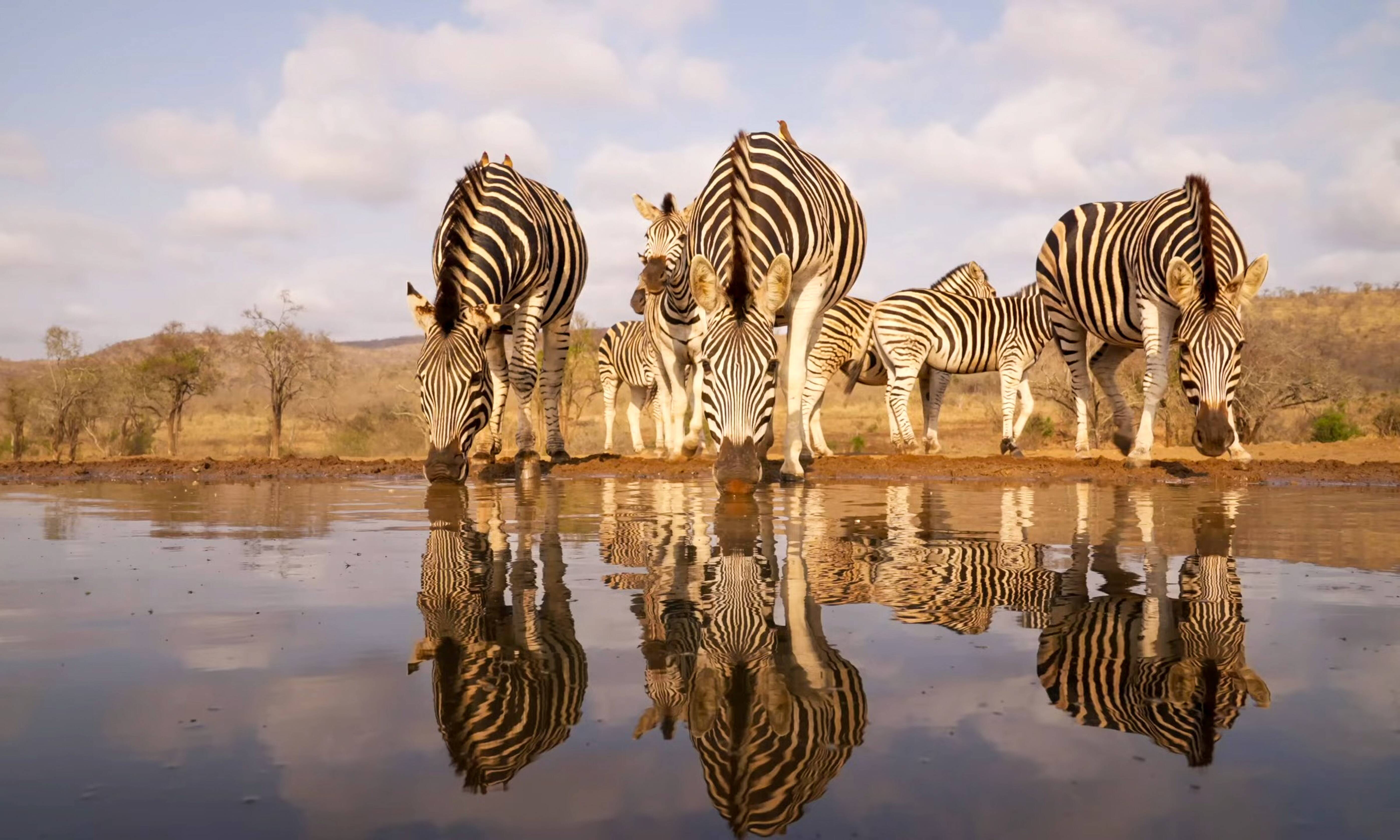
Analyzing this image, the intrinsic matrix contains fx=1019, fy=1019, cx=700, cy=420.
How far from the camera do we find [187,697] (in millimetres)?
2900

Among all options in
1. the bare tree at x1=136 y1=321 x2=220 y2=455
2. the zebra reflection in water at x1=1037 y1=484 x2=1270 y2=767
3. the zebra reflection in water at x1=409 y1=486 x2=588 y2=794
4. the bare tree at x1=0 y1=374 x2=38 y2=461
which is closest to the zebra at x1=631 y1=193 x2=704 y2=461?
the zebra reflection in water at x1=409 y1=486 x2=588 y2=794

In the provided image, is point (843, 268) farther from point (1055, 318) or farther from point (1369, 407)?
point (1369, 407)

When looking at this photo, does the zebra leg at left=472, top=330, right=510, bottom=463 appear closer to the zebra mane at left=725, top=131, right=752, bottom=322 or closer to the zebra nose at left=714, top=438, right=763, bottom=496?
the zebra mane at left=725, top=131, right=752, bottom=322

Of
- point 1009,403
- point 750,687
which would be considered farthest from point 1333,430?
point 750,687

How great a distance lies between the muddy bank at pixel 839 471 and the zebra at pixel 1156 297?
498 mm

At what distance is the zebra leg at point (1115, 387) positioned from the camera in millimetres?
15766

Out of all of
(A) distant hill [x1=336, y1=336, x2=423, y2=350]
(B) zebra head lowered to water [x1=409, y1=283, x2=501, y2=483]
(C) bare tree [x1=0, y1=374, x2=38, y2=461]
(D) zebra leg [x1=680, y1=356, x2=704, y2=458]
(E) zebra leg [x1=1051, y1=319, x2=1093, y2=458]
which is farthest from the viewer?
(A) distant hill [x1=336, y1=336, x2=423, y2=350]

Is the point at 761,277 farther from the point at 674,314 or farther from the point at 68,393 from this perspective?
the point at 68,393

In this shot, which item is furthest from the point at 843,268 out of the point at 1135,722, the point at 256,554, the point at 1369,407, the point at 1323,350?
the point at 1323,350

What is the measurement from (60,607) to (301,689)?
199 centimetres

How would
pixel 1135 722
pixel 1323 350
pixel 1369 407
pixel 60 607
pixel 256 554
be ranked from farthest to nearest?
pixel 1323 350 → pixel 1369 407 → pixel 256 554 → pixel 60 607 → pixel 1135 722

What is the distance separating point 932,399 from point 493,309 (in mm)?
10768

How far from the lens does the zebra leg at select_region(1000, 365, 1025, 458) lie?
17.6 m

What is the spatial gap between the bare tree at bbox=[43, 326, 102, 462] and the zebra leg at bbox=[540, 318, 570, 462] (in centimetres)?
1693
